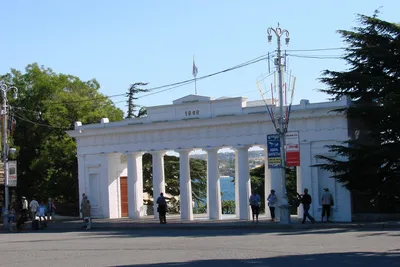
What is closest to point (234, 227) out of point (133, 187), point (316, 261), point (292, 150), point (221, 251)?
point (292, 150)

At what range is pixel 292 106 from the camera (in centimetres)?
3362

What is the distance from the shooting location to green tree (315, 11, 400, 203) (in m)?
29.9

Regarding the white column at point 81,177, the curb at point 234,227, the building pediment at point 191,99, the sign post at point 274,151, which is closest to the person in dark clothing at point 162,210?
the curb at point 234,227

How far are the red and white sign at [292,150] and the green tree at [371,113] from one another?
1.87 meters

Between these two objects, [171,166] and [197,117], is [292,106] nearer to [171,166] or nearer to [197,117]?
[197,117]

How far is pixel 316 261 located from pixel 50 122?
34.6 meters

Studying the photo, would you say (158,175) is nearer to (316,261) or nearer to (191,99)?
(191,99)

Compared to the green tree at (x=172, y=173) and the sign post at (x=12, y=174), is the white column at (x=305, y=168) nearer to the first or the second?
the sign post at (x=12, y=174)

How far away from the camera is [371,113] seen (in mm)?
30844

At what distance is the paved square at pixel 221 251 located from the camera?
15930 millimetres

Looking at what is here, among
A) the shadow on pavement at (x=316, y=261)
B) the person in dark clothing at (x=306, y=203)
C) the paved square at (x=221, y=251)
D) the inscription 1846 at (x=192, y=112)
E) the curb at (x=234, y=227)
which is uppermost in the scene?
the inscription 1846 at (x=192, y=112)

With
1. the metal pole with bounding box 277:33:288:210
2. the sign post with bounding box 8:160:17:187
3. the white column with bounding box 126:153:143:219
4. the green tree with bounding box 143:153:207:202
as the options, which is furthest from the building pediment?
the green tree with bounding box 143:153:207:202

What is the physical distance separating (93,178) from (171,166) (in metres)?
12.0

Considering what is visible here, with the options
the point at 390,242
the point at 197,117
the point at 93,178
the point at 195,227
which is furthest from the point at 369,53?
the point at 93,178
